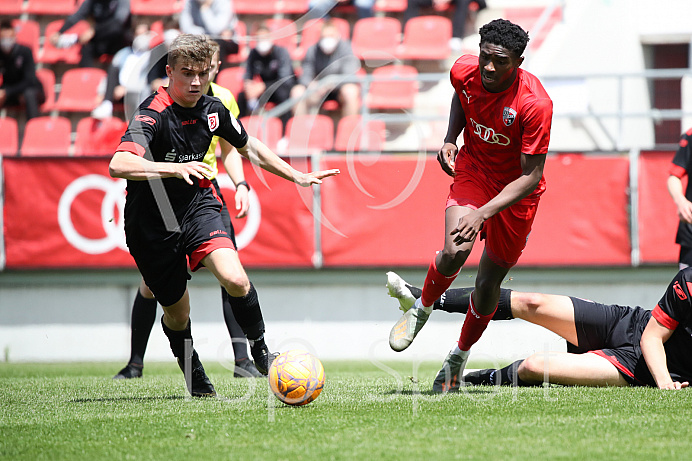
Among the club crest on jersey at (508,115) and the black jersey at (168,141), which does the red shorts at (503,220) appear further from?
the black jersey at (168,141)

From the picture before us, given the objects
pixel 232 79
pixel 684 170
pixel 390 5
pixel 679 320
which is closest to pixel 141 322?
pixel 679 320

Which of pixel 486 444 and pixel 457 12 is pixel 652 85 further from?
pixel 486 444

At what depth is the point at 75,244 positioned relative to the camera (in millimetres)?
9867

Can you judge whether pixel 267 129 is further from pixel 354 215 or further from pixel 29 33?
pixel 29 33

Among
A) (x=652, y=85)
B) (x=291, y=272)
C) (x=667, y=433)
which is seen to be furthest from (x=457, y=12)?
(x=667, y=433)

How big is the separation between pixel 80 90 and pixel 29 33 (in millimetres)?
1624

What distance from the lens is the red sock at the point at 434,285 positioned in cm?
538

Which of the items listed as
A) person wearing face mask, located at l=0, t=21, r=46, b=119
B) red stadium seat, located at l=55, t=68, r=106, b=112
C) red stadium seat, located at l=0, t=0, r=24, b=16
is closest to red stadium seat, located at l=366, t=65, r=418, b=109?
red stadium seat, located at l=55, t=68, r=106, b=112

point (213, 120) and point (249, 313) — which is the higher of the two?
point (213, 120)

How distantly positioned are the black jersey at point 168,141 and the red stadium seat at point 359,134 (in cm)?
508

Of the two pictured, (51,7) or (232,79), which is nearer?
(232,79)

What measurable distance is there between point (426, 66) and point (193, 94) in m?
7.84

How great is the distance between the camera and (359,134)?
10672 mm

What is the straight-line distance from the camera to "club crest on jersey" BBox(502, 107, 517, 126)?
4.97 m
